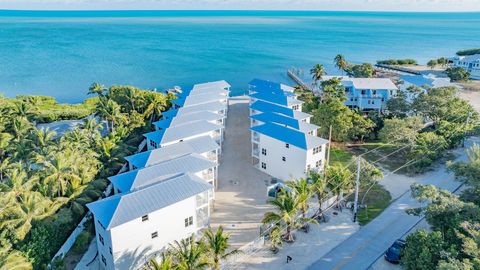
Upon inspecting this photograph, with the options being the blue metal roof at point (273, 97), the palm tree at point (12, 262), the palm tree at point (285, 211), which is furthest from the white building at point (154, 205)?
the blue metal roof at point (273, 97)

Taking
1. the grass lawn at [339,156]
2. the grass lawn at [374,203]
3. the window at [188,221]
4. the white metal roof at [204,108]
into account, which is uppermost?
the white metal roof at [204,108]

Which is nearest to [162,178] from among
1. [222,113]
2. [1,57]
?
[222,113]

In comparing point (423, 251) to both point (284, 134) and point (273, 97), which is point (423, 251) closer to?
point (284, 134)

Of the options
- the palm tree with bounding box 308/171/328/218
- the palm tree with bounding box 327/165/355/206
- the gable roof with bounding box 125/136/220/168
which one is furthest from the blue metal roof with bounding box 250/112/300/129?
the palm tree with bounding box 308/171/328/218

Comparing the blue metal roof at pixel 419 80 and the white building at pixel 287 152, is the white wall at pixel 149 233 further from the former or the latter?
the blue metal roof at pixel 419 80

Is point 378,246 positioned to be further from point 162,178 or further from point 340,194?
point 162,178

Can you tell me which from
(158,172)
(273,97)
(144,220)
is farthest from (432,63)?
(144,220)
